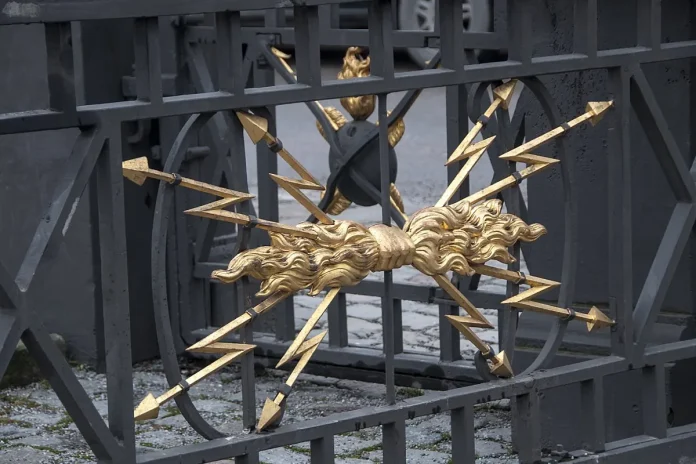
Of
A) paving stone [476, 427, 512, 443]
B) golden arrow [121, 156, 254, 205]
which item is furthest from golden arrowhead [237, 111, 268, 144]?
paving stone [476, 427, 512, 443]

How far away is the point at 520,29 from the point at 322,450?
1154 millimetres

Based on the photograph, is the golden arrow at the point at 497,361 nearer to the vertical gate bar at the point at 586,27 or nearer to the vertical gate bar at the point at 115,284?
the vertical gate bar at the point at 586,27

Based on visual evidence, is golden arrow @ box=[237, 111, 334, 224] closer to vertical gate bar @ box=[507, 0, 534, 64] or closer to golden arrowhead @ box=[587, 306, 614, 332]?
vertical gate bar @ box=[507, 0, 534, 64]

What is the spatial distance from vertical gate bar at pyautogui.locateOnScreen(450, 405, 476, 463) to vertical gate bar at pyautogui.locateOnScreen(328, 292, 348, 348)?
183cm

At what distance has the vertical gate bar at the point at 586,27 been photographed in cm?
363

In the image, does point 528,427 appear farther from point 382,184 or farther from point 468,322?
point 382,184

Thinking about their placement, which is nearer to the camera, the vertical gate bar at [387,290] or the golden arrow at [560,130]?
the vertical gate bar at [387,290]

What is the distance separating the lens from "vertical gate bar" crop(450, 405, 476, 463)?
3.53 meters

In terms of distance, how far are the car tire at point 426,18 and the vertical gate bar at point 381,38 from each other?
8.19 m

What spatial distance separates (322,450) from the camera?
3283 millimetres

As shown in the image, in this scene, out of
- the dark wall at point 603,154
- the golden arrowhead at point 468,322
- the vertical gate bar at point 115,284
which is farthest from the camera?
the dark wall at point 603,154

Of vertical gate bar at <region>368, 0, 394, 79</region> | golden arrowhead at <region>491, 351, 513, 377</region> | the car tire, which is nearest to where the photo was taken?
vertical gate bar at <region>368, 0, 394, 79</region>

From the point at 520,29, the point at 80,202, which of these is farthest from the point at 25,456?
the point at 520,29

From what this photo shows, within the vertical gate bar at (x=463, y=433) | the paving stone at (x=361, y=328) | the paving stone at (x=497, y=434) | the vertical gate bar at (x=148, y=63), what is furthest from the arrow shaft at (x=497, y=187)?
the paving stone at (x=361, y=328)
